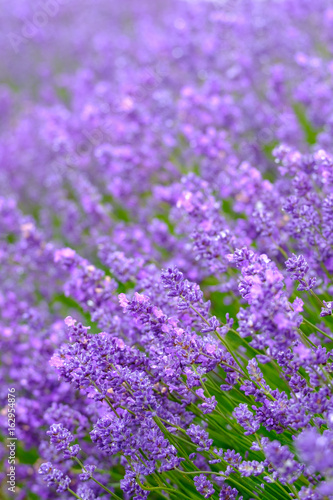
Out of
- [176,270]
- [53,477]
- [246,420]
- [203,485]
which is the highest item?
[176,270]

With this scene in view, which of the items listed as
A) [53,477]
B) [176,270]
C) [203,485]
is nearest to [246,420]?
[203,485]

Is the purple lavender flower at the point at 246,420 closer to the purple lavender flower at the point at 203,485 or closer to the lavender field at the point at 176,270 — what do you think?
the lavender field at the point at 176,270

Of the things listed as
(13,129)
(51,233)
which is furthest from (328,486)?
(13,129)

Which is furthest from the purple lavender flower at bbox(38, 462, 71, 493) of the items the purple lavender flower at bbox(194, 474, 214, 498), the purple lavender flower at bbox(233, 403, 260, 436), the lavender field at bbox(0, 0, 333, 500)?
the purple lavender flower at bbox(233, 403, 260, 436)

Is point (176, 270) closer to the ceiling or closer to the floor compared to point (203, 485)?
closer to the ceiling

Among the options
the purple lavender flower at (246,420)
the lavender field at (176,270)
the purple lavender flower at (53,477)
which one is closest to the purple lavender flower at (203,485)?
the lavender field at (176,270)

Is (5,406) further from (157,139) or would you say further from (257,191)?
(157,139)

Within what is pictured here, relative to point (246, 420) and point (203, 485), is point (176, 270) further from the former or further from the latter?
point (203, 485)

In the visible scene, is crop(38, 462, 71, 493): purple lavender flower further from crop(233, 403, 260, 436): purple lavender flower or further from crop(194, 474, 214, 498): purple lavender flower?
crop(233, 403, 260, 436): purple lavender flower
